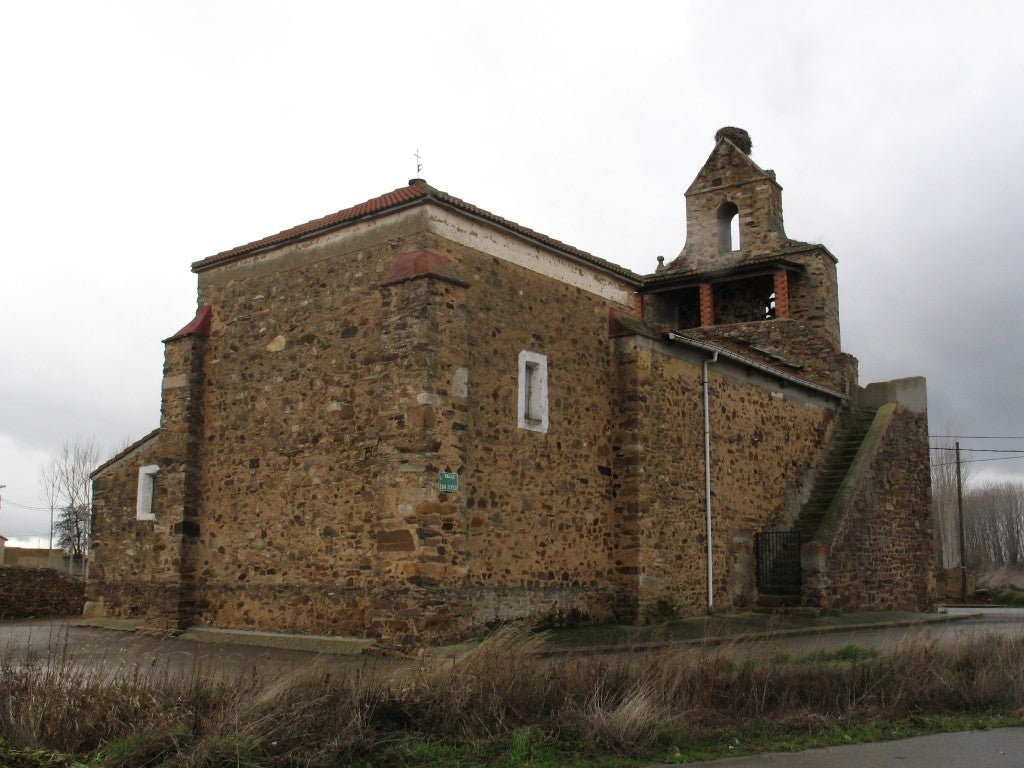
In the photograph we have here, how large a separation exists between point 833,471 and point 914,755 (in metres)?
15.4

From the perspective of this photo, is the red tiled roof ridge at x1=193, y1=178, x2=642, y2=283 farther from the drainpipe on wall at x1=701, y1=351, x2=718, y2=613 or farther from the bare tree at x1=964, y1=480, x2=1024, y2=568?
the bare tree at x1=964, y1=480, x2=1024, y2=568

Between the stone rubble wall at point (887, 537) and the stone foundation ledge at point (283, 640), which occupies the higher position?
the stone rubble wall at point (887, 537)

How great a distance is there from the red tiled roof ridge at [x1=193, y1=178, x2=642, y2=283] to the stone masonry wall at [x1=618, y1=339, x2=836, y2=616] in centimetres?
183

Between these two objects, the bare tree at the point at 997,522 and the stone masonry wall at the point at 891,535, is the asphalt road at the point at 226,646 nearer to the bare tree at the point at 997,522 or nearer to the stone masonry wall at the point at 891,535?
the stone masonry wall at the point at 891,535

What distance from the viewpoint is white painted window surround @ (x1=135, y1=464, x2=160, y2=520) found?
17.2m

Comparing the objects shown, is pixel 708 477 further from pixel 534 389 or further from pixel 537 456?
pixel 534 389

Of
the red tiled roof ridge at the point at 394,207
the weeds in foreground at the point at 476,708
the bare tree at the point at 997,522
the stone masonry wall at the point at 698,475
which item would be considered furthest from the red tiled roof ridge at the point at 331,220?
the bare tree at the point at 997,522

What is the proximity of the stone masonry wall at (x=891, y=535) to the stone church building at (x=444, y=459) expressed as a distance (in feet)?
0.48

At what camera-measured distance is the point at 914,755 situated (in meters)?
7.55

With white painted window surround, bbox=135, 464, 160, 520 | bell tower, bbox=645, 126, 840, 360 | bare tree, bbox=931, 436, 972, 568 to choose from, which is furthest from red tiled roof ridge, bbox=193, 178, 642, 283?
bare tree, bbox=931, 436, 972, 568

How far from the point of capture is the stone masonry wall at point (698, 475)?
54.2 feet

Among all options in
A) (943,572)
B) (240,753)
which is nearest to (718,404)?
(240,753)

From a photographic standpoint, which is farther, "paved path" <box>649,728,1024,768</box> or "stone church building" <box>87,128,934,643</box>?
"stone church building" <box>87,128,934,643</box>

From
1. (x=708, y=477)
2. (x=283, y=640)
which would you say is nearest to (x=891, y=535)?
(x=708, y=477)
